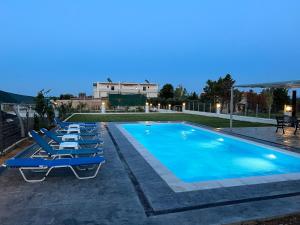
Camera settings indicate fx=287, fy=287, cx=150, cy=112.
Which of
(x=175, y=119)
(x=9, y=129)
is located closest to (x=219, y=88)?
(x=175, y=119)

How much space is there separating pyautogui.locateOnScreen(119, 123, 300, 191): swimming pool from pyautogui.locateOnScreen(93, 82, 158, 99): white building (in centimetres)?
4449

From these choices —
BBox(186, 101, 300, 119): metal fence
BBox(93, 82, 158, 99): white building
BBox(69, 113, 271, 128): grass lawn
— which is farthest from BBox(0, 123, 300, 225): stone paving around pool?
BBox(93, 82, 158, 99): white building

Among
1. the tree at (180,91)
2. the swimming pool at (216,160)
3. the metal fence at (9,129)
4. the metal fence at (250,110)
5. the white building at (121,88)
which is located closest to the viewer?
the swimming pool at (216,160)

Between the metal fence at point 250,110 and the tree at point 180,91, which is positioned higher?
the tree at point 180,91

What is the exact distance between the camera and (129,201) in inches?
168

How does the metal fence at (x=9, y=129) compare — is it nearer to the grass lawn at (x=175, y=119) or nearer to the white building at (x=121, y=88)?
the grass lawn at (x=175, y=119)

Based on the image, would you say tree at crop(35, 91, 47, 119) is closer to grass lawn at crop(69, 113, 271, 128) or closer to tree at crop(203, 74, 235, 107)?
grass lawn at crop(69, 113, 271, 128)

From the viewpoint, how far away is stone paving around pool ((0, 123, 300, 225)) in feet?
12.0

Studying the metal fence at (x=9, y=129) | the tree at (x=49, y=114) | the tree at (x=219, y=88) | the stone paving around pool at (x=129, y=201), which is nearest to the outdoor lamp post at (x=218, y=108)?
the tree at (x=219, y=88)

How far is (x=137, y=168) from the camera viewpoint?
6234 mm

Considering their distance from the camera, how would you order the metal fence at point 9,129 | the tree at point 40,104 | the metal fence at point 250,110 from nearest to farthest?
1. the metal fence at point 9,129
2. the tree at point 40,104
3. the metal fence at point 250,110

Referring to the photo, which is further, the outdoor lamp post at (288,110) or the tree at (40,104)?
the outdoor lamp post at (288,110)

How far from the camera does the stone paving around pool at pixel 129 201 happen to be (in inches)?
145

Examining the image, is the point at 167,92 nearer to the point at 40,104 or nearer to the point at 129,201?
the point at 40,104
